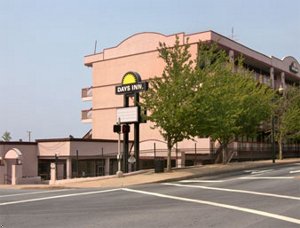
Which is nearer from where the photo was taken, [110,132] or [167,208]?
[167,208]

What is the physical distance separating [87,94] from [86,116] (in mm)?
2452

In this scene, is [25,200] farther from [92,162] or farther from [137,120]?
[92,162]

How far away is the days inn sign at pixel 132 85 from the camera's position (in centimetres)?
2923

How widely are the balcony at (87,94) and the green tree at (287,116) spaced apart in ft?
65.8

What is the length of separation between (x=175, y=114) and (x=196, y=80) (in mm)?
2586

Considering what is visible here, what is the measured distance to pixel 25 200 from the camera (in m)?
16.7

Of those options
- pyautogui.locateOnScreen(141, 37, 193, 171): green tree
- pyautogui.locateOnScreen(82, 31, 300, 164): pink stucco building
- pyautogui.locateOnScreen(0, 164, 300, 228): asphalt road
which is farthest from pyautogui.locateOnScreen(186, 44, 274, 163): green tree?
pyautogui.locateOnScreen(0, 164, 300, 228): asphalt road

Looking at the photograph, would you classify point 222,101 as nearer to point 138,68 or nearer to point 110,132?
point 138,68

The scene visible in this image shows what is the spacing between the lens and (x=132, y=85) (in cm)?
2969

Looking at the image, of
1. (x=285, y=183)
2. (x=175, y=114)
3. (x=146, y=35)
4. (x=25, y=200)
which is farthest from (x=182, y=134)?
(x=146, y=35)

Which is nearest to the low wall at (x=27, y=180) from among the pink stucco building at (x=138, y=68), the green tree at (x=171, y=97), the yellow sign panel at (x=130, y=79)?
the yellow sign panel at (x=130, y=79)

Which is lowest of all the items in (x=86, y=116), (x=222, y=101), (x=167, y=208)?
(x=167, y=208)

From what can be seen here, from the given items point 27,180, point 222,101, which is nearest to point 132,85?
point 222,101

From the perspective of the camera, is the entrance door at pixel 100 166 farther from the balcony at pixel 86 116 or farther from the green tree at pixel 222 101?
the balcony at pixel 86 116
